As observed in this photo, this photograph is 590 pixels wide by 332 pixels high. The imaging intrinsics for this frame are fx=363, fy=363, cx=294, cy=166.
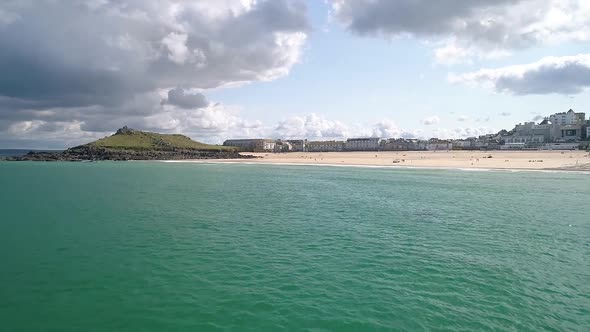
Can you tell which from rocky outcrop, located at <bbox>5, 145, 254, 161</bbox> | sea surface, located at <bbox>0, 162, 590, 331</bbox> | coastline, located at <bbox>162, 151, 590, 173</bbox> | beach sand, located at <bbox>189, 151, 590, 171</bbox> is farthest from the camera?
rocky outcrop, located at <bbox>5, 145, 254, 161</bbox>

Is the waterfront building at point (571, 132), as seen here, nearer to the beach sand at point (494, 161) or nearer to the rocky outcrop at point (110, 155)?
the beach sand at point (494, 161)

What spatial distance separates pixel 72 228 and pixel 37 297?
40.5 feet

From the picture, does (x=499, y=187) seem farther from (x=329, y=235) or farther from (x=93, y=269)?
(x=93, y=269)

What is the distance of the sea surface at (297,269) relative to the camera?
11.4 meters

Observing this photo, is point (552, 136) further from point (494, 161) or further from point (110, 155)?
point (110, 155)

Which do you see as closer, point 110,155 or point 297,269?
point 297,269

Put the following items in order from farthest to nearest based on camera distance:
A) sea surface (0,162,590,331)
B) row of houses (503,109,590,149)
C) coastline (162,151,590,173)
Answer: row of houses (503,109,590,149), coastline (162,151,590,173), sea surface (0,162,590,331)

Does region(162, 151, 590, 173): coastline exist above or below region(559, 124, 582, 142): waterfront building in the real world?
below

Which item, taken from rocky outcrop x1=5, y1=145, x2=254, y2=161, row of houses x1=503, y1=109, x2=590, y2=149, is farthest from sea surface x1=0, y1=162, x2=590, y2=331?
row of houses x1=503, y1=109, x2=590, y2=149

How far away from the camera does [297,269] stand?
51.8ft

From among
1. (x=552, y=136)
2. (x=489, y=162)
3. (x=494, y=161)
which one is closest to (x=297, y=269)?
(x=489, y=162)

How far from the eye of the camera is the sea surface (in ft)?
37.4

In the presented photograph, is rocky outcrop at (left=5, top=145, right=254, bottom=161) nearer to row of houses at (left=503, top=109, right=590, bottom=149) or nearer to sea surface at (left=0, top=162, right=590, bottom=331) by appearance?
sea surface at (left=0, top=162, right=590, bottom=331)

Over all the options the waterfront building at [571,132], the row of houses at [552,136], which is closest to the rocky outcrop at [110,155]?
the row of houses at [552,136]
